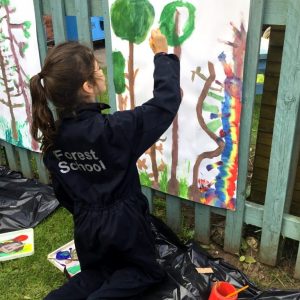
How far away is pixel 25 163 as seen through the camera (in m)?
3.81

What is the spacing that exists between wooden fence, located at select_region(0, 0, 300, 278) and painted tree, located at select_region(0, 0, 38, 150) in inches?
7.5

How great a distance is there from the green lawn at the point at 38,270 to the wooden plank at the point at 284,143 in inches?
52.0

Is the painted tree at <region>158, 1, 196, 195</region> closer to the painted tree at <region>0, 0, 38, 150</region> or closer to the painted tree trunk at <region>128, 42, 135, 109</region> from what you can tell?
the painted tree trunk at <region>128, 42, 135, 109</region>

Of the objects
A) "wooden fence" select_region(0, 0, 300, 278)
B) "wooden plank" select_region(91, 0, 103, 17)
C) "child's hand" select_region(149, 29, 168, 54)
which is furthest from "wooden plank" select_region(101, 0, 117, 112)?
"child's hand" select_region(149, 29, 168, 54)

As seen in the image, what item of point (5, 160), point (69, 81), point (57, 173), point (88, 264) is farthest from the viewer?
point (5, 160)

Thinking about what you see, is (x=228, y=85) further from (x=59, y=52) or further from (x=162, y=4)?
(x=59, y=52)

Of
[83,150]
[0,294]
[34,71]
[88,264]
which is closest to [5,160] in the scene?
[34,71]

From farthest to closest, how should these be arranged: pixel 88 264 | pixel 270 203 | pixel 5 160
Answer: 1. pixel 5 160
2. pixel 270 203
3. pixel 88 264

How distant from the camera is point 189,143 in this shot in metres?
2.52

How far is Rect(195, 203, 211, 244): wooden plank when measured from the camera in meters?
2.76

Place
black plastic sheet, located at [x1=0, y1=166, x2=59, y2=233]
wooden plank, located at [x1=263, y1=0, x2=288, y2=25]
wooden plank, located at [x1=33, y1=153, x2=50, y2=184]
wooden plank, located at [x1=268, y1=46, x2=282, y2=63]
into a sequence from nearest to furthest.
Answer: wooden plank, located at [x1=263, y1=0, x2=288, y2=25] < wooden plank, located at [x1=268, y1=46, x2=282, y2=63] < black plastic sheet, located at [x1=0, y1=166, x2=59, y2=233] < wooden plank, located at [x1=33, y1=153, x2=50, y2=184]

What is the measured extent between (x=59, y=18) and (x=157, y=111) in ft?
4.89

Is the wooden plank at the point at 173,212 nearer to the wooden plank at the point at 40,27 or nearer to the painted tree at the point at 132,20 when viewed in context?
the painted tree at the point at 132,20

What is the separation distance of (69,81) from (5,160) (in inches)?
103
